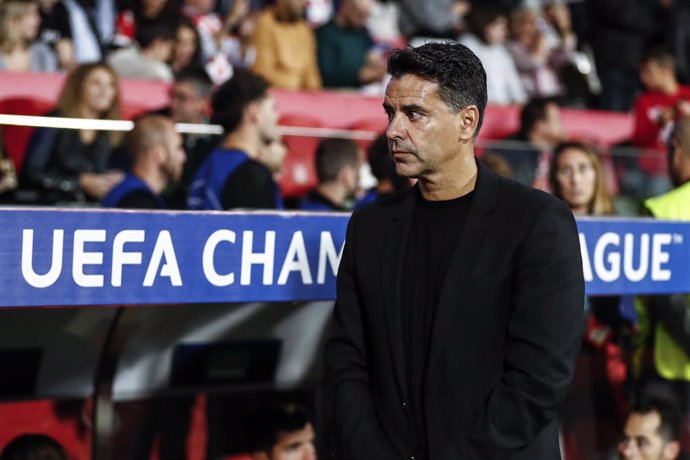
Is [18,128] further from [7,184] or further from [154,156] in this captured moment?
[7,184]

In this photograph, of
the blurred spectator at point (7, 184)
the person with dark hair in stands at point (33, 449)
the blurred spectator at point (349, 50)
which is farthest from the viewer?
the blurred spectator at point (349, 50)

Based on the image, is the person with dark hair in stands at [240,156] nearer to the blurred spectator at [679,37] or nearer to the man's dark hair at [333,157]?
the man's dark hair at [333,157]

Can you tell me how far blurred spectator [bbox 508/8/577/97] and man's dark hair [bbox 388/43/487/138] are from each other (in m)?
8.99

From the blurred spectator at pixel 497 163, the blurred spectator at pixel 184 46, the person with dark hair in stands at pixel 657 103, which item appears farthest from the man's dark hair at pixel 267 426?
the person with dark hair in stands at pixel 657 103

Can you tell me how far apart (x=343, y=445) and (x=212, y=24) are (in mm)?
7189

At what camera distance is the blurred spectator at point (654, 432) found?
517cm

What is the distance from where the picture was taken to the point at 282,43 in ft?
31.4

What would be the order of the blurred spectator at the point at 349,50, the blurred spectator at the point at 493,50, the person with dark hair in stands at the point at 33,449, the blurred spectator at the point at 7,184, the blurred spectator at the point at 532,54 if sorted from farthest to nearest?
the blurred spectator at the point at 532,54
the blurred spectator at the point at 493,50
the blurred spectator at the point at 349,50
the blurred spectator at the point at 7,184
the person with dark hair in stands at the point at 33,449

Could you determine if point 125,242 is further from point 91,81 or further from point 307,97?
point 307,97

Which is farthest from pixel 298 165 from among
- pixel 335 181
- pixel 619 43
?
pixel 619 43

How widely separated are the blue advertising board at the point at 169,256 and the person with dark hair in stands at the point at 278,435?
3.48 feet

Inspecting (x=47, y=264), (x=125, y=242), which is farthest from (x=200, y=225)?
(x=47, y=264)

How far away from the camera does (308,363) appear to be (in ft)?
15.8

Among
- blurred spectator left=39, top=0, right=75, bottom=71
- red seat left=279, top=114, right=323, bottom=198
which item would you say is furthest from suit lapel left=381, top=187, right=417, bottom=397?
blurred spectator left=39, top=0, right=75, bottom=71
